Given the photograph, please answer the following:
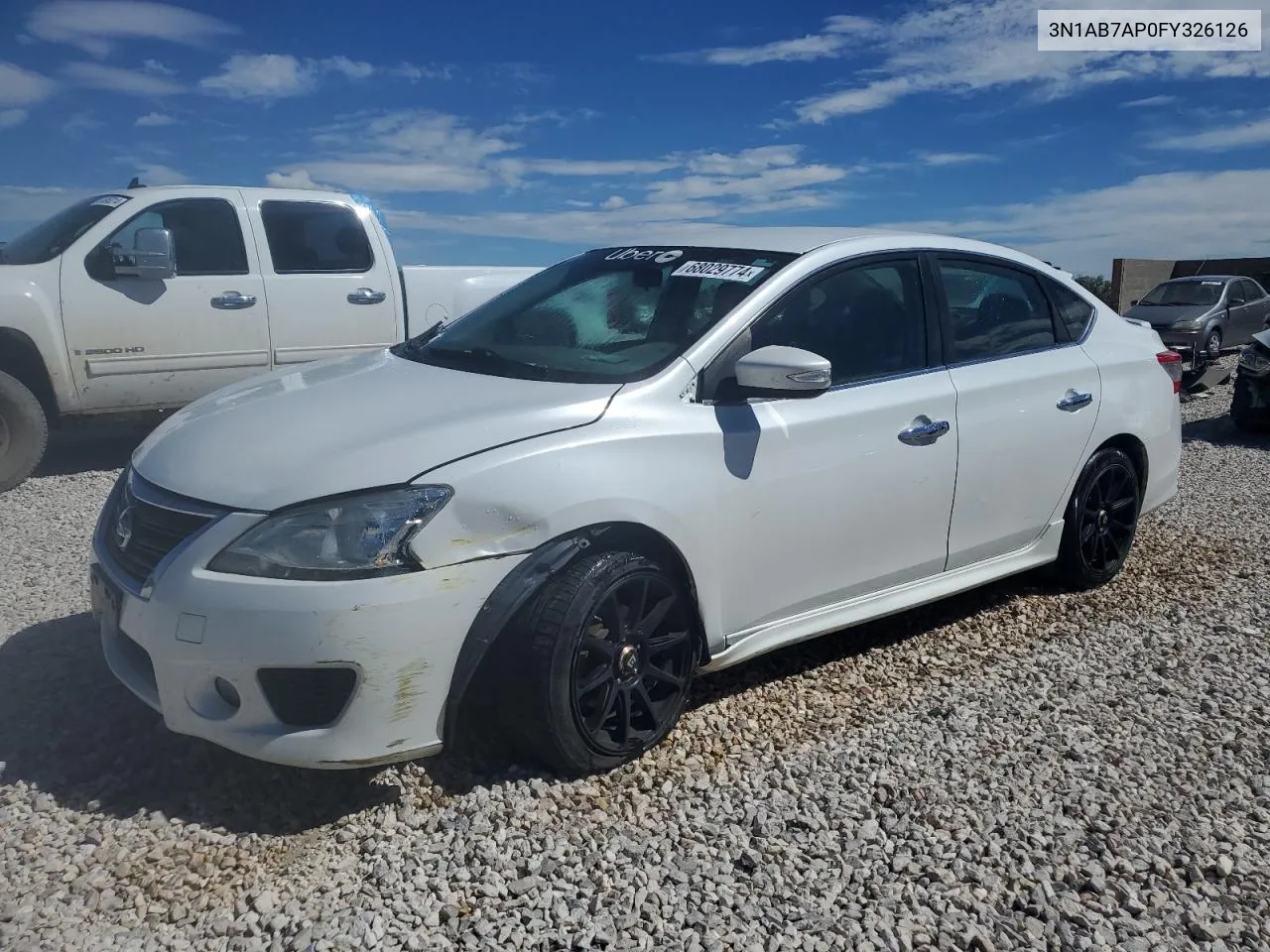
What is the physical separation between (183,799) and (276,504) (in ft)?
3.14

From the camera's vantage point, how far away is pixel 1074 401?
4.57 meters

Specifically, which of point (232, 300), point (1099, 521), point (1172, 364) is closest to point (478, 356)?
point (1099, 521)

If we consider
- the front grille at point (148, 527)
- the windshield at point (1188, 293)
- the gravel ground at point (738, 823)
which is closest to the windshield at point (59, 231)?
the gravel ground at point (738, 823)

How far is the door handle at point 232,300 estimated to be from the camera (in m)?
7.64

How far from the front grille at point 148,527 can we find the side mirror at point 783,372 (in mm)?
1627

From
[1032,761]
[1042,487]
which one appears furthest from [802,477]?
→ [1042,487]

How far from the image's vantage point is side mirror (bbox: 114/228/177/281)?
7062mm

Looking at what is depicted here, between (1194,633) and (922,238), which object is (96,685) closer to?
(922,238)

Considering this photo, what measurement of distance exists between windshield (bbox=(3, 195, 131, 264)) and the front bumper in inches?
215

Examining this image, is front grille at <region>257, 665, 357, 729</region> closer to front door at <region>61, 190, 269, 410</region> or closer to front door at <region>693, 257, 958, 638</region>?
front door at <region>693, 257, 958, 638</region>

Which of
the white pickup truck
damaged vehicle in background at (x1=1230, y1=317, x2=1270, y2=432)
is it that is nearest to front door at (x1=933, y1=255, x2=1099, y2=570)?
the white pickup truck

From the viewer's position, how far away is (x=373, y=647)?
9.08 ft

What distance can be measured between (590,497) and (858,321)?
144 cm

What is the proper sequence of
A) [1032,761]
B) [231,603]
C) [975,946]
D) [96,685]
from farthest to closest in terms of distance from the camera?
1. [96,685]
2. [1032,761]
3. [231,603]
4. [975,946]
